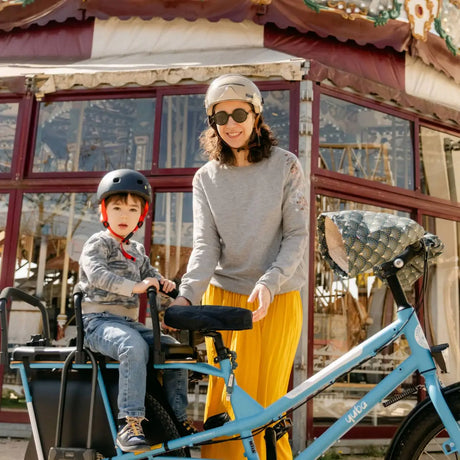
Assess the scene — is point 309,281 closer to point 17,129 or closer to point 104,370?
point 104,370

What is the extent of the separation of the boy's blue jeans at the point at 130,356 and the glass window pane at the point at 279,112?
2.99 meters

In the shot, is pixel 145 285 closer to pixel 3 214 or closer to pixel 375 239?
pixel 375 239

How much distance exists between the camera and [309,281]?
4.99 m

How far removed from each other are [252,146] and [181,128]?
117 inches

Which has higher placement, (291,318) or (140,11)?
(140,11)

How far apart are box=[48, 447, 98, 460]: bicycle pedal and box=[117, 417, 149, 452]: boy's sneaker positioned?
14 cm

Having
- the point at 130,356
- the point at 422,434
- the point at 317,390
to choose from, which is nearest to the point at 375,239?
the point at 317,390

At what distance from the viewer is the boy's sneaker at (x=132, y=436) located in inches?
85.8

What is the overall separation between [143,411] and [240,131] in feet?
4.33

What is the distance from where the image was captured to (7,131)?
5785 millimetres

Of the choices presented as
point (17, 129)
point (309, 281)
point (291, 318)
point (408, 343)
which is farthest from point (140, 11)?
point (408, 343)

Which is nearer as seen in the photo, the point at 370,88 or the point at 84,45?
the point at 370,88

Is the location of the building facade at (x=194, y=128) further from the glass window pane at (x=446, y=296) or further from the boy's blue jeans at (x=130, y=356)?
the boy's blue jeans at (x=130, y=356)

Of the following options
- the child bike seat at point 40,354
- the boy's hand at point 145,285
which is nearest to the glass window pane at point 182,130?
the boy's hand at point 145,285
